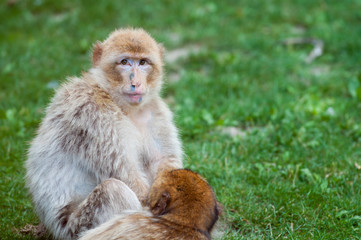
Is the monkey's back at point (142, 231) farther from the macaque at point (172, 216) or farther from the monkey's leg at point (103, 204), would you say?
the monkey's leg at point (103, 204)

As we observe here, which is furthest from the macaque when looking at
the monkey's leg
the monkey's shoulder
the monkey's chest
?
the monkey's shoulder

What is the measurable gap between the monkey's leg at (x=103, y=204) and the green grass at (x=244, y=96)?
2.32 feet

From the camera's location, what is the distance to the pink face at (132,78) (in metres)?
4.03

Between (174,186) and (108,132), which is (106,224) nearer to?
(174,186)

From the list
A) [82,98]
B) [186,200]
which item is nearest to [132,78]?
[82,98]

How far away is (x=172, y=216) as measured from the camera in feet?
11.0

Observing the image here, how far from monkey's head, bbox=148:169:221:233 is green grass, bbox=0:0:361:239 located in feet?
2.50

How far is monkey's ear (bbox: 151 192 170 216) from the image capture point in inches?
135

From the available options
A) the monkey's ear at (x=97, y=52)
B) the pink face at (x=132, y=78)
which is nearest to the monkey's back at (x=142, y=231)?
the pink face at (x=132, y=78)

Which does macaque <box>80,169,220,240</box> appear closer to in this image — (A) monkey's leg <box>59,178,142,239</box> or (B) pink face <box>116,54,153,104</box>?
(A) monkey's leg <box>59,178,142,239</box>

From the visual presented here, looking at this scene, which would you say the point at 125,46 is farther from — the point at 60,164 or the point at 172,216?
the point at 172,216

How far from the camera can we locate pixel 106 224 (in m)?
3.42

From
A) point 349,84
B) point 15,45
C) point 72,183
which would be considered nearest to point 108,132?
point 72,183

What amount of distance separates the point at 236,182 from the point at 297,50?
3.92 metres
